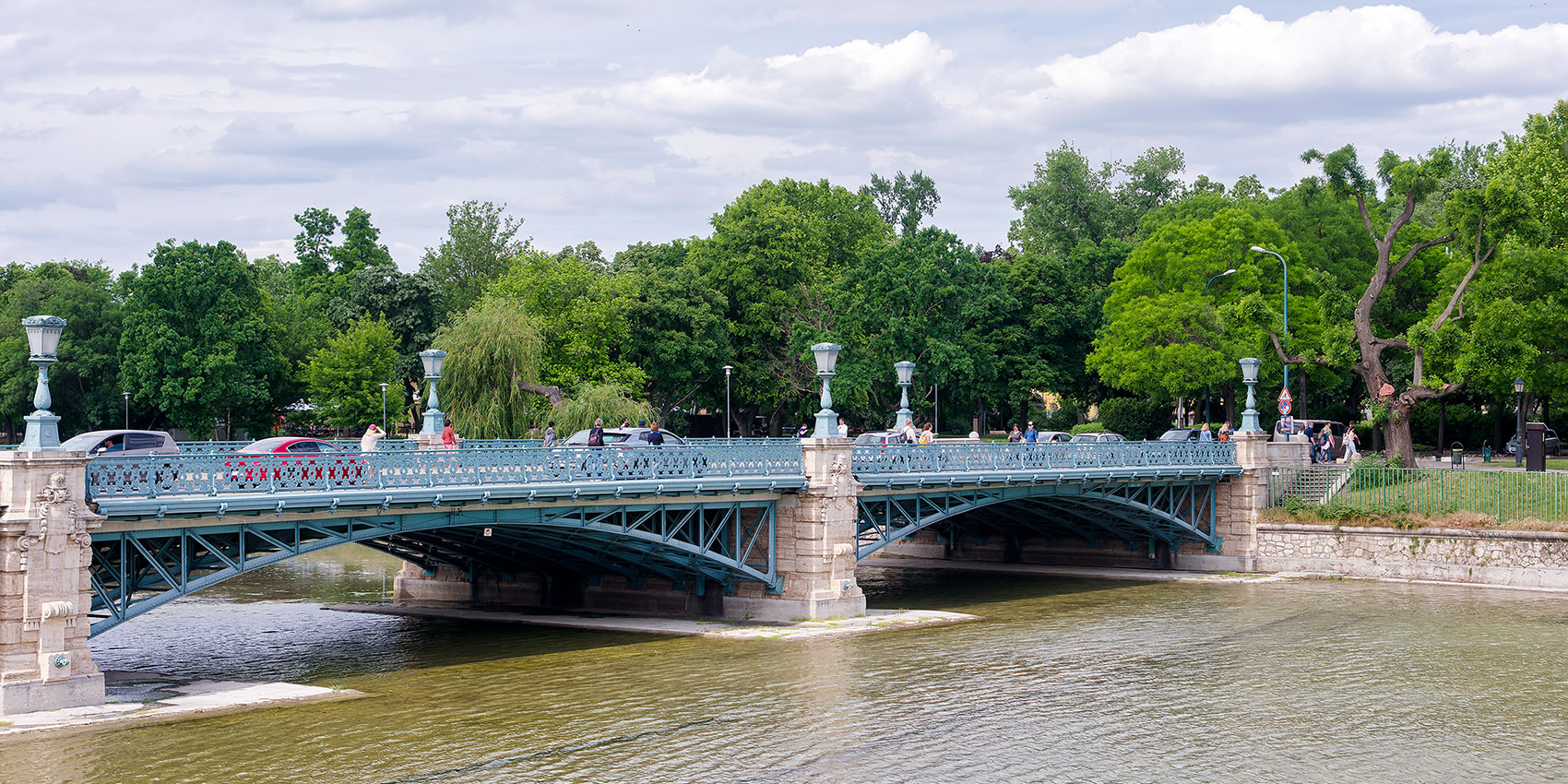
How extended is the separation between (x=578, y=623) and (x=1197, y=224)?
127ft

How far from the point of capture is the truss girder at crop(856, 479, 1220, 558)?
Answer: 36031 millimetres

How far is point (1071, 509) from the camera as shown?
141 ft

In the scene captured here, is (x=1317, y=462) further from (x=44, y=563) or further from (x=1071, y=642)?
(x=44, y=563)

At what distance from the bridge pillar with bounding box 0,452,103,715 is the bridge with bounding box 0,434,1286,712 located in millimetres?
30

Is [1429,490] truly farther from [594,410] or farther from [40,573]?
[40,573]

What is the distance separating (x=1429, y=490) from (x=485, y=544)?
90.6 ft

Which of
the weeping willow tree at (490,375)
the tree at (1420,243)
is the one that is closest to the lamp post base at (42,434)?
the weeping willow tree at (490,375)

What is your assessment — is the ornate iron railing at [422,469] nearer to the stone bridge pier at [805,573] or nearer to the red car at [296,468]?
the red car at [296,468]

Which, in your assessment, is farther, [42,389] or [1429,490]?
[1429,490]

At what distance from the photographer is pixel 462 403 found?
61.2 m

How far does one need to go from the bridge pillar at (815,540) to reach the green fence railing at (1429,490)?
18.2 meters

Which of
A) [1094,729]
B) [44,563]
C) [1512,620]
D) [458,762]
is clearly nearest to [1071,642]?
[1094,729]

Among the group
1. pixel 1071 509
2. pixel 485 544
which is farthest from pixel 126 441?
pixel 1071 509

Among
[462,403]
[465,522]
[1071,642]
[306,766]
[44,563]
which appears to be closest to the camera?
[306,766]
